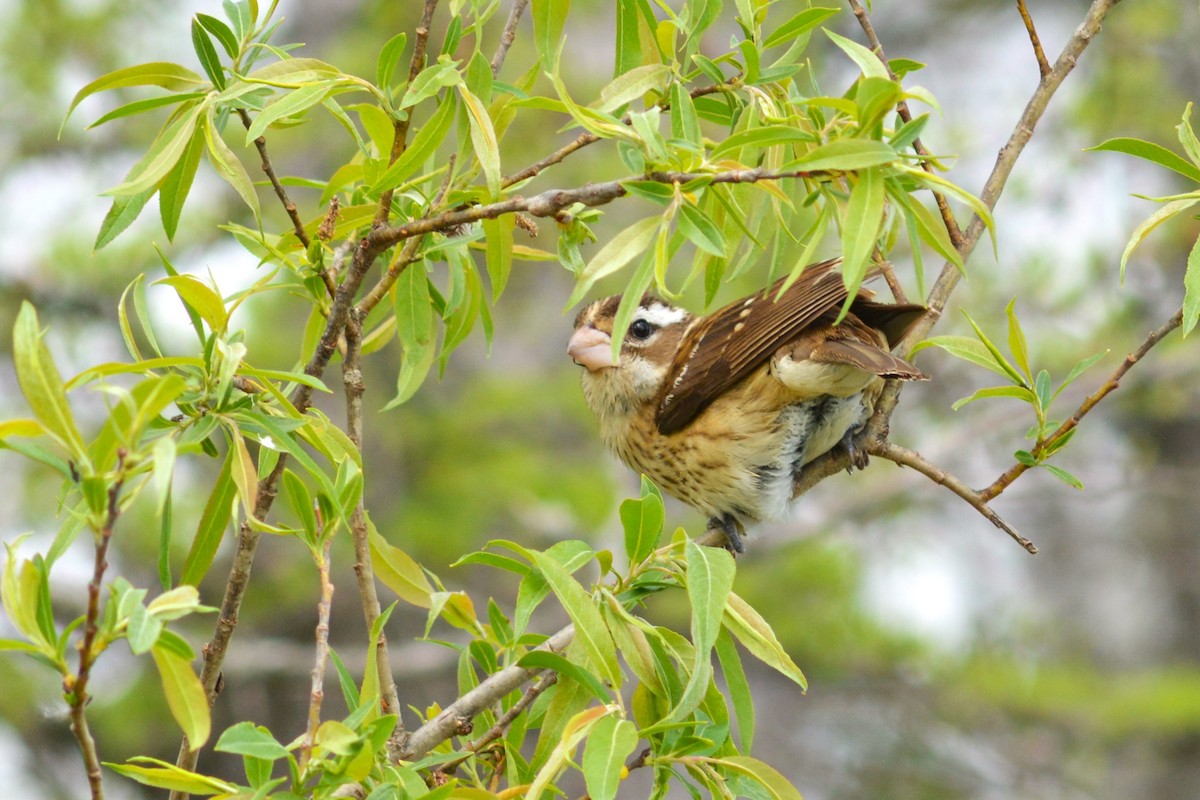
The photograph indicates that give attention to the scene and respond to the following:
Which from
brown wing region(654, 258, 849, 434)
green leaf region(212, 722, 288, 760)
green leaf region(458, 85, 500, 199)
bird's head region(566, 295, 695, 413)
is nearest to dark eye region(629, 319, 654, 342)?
bird's head region(566, 295, 695, 413)

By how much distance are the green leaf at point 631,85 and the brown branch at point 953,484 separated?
94 centimetres

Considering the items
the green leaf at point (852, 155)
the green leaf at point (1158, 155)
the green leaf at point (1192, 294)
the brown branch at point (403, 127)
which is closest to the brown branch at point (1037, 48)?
the green leaf at point (1158, 155)

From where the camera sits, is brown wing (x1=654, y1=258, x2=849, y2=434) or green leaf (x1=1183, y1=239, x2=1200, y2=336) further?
brown wing (x1=654, y1=258, x2=849, y2=434)

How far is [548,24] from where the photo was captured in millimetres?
2188

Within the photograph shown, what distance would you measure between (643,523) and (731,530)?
1846mm

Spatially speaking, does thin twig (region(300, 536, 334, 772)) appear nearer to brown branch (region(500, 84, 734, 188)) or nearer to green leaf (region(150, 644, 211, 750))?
green leaf (region(150, 644, 211, 750))

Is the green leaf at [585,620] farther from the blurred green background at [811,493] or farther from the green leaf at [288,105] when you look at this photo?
the blurred green background at [811,493]

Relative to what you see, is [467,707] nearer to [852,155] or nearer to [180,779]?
[180,779]

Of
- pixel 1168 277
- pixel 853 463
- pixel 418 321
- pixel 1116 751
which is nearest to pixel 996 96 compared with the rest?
pixel 1168 277

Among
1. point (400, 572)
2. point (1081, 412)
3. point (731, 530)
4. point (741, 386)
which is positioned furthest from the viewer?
point (731, 530)

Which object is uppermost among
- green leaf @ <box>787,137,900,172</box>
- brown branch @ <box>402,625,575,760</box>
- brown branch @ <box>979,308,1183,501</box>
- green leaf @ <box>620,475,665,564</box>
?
green leaf @ <box>787,137,900,172</box>

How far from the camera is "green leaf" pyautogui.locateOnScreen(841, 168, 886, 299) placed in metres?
1.66

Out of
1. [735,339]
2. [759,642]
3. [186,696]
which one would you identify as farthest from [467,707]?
[735,339]

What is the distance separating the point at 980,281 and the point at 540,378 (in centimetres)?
271
